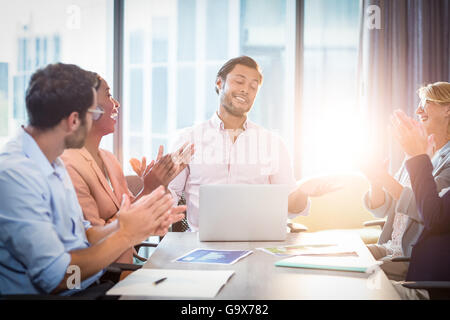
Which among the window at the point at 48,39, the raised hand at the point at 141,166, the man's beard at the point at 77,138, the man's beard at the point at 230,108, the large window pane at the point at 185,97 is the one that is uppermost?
the window at the point at 48,39

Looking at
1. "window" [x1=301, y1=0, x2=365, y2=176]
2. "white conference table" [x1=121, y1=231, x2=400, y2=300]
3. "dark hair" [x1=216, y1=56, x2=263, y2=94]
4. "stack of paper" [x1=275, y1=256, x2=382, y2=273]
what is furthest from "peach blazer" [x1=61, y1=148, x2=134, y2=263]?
"window" [x1=301, y1=0, x2=365, y2=176]

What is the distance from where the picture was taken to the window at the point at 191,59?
13.9ft

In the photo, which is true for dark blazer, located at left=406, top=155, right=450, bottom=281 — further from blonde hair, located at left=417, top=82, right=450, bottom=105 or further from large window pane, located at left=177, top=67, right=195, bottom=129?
large window pane, located at left=177, top=67, right=195, bottom=129

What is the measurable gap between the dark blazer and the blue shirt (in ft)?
4.74

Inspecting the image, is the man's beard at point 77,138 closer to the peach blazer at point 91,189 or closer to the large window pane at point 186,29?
the peach blazer at point 91,189

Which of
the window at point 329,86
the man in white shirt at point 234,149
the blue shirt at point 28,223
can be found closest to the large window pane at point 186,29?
the window at point 329,86

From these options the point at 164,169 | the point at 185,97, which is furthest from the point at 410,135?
the point at 185,97

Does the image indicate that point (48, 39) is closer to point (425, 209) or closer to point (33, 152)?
point (33, 152)

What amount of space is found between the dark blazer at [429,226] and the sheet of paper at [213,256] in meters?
0.80

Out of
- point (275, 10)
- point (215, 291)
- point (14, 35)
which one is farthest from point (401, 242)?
point (14, 35)

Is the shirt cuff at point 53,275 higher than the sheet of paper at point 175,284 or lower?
higher
